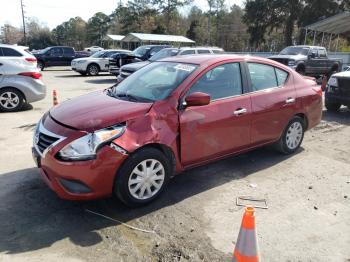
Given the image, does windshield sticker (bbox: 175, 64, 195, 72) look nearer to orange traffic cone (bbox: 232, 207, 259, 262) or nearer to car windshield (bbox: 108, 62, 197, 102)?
car windshield (bbox: 108, 62, 197, 102)

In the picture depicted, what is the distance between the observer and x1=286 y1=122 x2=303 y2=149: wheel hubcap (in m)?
5.95

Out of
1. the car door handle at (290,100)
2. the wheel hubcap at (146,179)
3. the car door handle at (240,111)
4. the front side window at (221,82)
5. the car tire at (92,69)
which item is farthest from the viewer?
the car tire at (92,69)

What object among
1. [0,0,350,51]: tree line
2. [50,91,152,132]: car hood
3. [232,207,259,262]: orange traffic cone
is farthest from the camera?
[0,0,350,51]: tree line

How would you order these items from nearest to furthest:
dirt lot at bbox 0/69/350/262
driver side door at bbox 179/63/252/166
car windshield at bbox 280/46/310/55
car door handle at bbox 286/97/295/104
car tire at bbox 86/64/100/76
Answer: dirt lot at bbox 0/69/350/262, driver side door at bbox 179/63/252/166, car door handle at bbox 286/97/295/104, car windshield at bbox 280/46/310/55, car tire at bbox 86/64/100/76

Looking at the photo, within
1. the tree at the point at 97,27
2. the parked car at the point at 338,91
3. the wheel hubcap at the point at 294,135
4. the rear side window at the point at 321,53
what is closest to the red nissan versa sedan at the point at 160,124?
the wheel hubcap at the point at 294,135

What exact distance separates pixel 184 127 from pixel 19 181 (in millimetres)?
2391

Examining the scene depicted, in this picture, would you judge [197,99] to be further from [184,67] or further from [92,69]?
[92,69]

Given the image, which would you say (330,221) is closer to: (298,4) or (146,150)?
(146,150)

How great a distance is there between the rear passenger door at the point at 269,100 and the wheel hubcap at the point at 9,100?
6.80 meters

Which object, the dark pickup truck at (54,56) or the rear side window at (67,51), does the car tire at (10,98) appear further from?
the rear side window at (67,51)

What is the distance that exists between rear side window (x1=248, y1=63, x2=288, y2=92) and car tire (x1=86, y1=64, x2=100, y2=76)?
1748cm

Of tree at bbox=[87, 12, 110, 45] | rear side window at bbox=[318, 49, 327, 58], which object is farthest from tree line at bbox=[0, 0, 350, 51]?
rear side window at bbox=[318, 49, 327, 58]

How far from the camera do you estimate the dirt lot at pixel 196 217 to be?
11.1 ft

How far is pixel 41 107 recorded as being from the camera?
1030 cm
